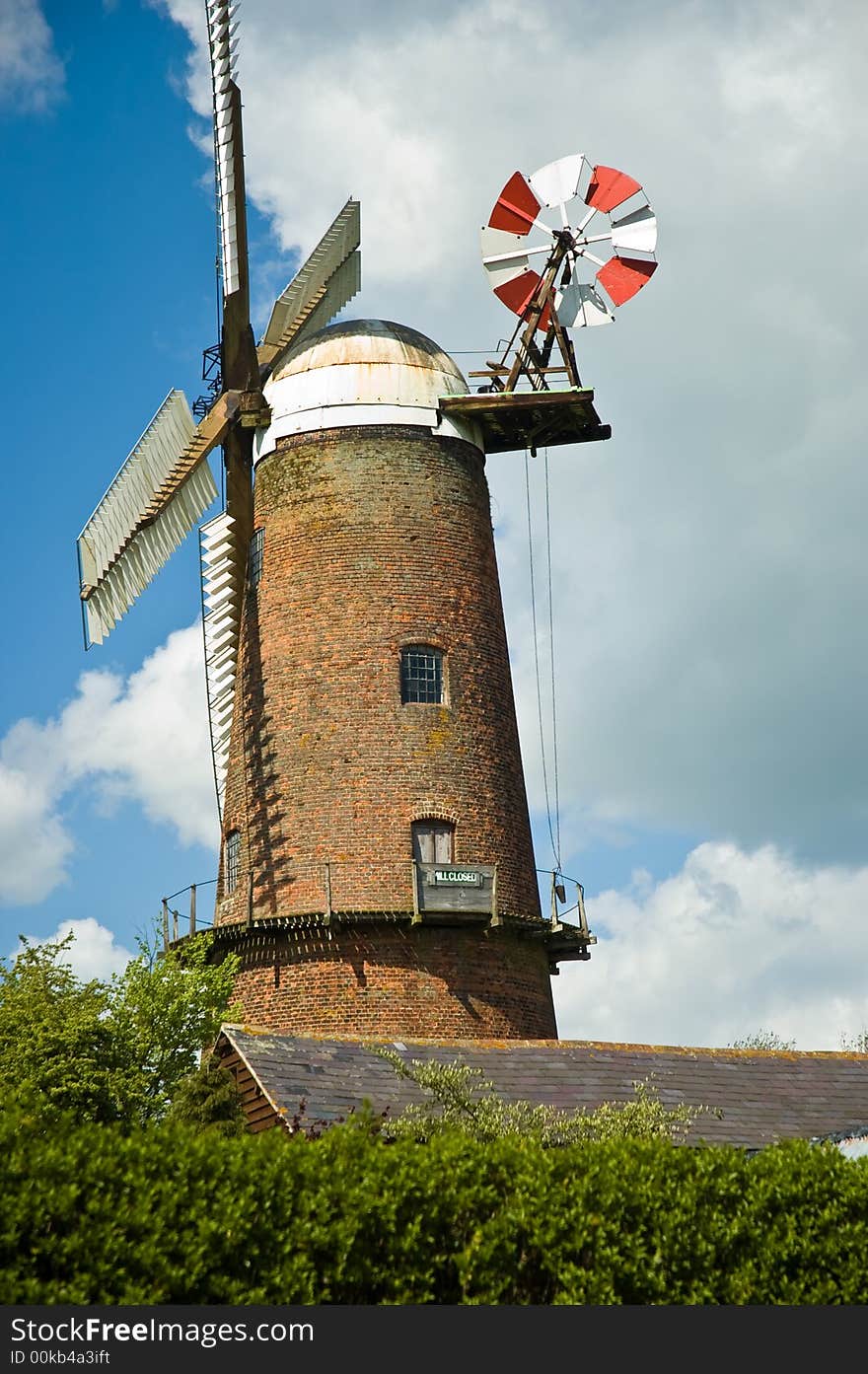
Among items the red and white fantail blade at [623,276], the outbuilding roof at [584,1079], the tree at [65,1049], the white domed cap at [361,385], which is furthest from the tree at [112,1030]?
the red and white fantail blade at [623,276]

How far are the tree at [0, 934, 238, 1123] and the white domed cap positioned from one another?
872 centimetres

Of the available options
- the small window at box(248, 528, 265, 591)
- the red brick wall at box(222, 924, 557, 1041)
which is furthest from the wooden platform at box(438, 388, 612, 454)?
the red brick wall at box(222, 924, 557, 1041)

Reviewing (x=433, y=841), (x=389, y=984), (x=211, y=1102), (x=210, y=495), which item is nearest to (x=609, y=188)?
(x=210, y=495)

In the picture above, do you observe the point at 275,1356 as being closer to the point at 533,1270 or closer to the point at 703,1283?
the point at 533,1270

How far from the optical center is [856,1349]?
12.2 metres

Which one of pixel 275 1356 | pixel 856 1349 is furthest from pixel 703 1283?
pixel 275 1356

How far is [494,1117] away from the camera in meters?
16.9

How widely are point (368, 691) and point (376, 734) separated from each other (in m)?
0.70

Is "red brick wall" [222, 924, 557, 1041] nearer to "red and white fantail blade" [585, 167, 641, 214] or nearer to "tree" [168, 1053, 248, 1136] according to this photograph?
"tree" [168, 1053, 248, 1136]

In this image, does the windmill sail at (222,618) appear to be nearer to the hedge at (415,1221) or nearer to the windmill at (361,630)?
the windmill at (361,630)

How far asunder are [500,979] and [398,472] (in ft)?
27.0

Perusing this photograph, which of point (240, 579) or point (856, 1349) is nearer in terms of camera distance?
point (856, 1349)

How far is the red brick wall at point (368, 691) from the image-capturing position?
81.9 ft

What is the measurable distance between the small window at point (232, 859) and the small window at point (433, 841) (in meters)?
3.06
